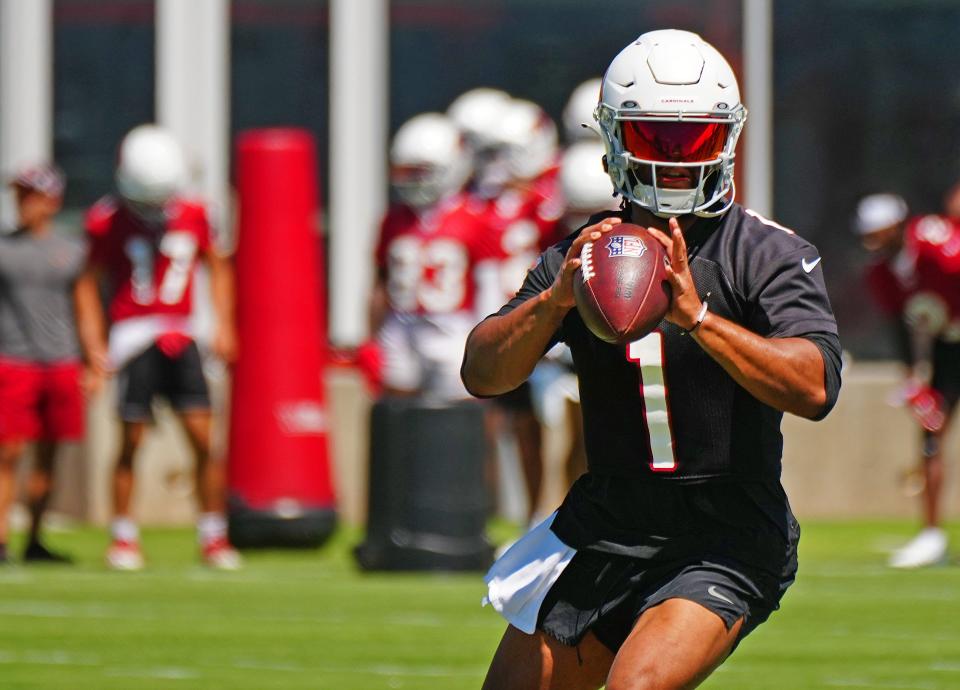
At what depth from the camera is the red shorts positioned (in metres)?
11.1

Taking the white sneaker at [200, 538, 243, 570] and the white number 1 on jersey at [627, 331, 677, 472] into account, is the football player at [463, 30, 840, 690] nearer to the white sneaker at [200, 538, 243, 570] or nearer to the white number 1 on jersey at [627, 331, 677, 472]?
the white number 1 on jersey at [627, 331, 677, 472]

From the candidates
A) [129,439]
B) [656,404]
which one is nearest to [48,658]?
[129,439]

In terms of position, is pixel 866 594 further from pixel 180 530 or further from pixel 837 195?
pixel 837 195

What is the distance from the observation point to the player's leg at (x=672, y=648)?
3988mm

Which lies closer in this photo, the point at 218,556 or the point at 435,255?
the point at 218,556

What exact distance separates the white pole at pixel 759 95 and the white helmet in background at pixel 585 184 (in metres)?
5.15

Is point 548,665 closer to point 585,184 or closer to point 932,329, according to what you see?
point 585,184

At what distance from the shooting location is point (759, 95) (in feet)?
51.2

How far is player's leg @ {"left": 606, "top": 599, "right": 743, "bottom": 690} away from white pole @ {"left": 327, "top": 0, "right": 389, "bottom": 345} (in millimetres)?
11757

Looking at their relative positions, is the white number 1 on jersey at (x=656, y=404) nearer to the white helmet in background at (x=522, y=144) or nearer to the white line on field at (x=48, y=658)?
the white line on field at (x=48, y=658)

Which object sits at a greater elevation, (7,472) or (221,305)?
(221,305)

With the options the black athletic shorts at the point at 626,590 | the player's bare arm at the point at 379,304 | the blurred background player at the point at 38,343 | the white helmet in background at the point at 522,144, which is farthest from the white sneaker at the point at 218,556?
the black athletic shorts at the point at 626,590

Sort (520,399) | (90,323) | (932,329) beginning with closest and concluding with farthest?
1. (932,329)
2. (90,323)
3. (520,399)

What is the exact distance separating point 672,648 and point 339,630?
4417 millimetres
